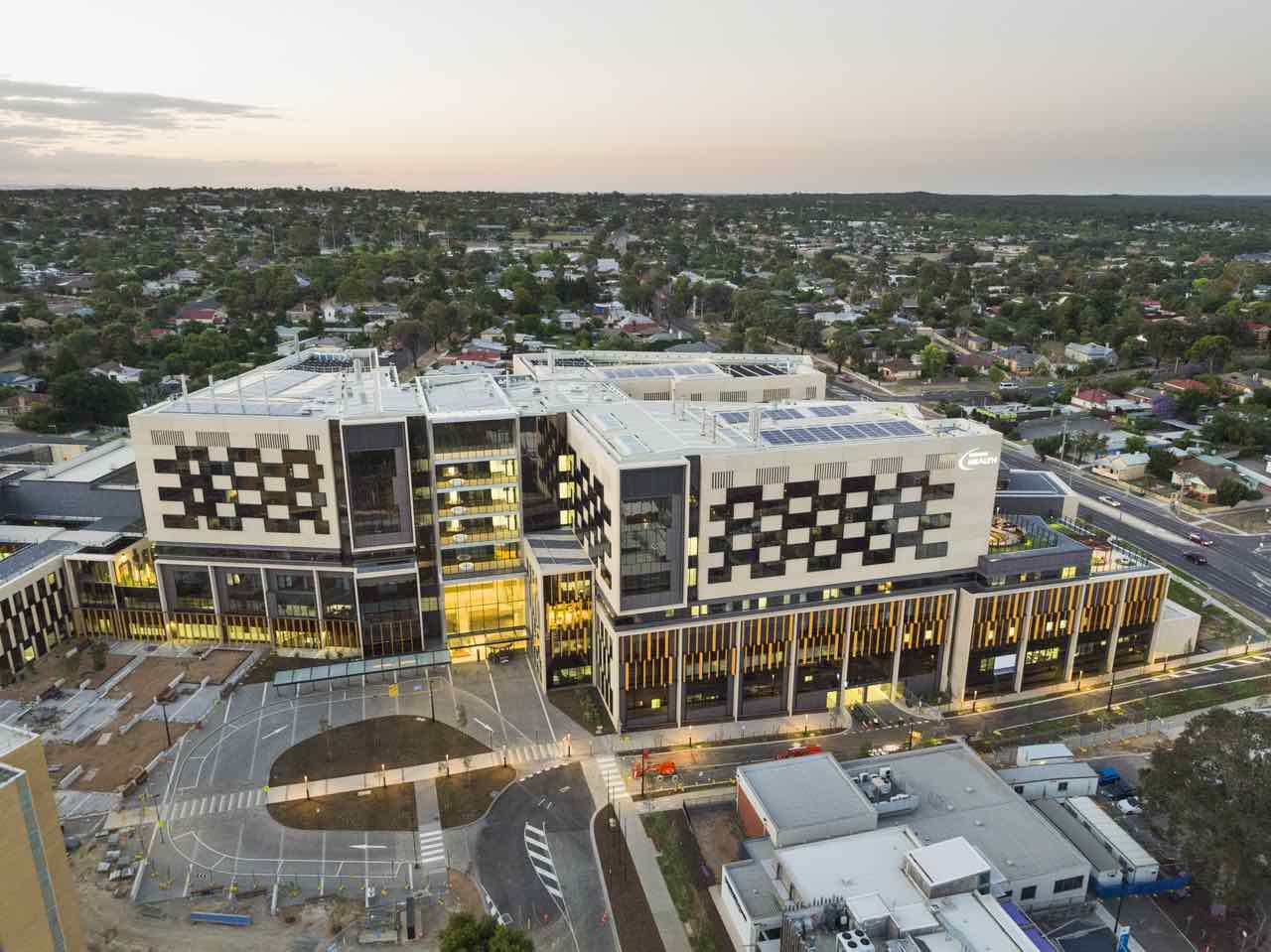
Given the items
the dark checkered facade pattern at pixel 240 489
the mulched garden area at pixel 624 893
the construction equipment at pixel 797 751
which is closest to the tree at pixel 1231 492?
the construction equipment at pixel 797 751

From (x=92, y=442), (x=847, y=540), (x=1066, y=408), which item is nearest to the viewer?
(x=847, y=540)

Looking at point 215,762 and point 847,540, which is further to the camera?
point 847,540

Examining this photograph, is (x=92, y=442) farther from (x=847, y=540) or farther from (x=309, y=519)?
(x=847, y=540)

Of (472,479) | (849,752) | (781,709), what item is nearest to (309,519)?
(472,479)

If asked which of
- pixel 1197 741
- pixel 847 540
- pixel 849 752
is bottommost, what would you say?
pixel 849 752

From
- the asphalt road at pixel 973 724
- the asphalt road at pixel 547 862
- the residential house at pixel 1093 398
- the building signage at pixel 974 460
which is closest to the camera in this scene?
the asphalt road at pixel 547 862

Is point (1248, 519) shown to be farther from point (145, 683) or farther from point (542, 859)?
point (145, 683)

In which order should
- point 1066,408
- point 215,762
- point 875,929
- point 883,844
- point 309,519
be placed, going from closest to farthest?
point 875,929 → point 883,844 → point 215,762 → point 309,519 → point 1066,408

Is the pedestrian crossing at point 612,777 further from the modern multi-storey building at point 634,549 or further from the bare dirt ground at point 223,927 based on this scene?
the bare dirt ground at point 223,927
